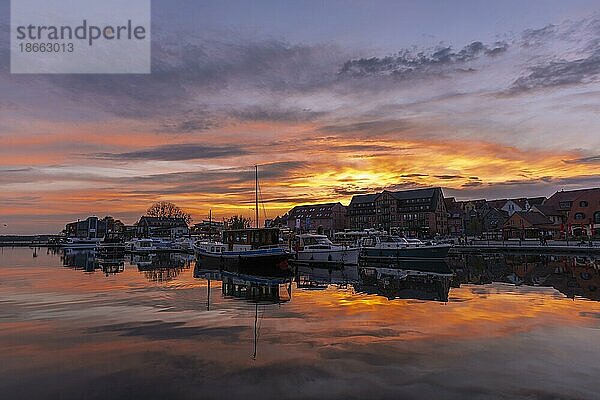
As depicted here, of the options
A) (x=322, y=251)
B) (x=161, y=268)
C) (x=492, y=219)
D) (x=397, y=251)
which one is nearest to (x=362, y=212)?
(x=492, y=219)

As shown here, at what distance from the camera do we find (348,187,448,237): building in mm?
118188

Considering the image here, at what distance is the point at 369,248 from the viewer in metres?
56.4

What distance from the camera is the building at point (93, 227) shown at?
522 feet

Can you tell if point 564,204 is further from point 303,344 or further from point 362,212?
point 303,344

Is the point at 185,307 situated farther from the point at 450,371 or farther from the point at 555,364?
the point at 555,364

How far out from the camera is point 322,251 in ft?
172

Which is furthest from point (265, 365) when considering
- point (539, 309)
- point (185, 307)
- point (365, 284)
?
point (365, 284)

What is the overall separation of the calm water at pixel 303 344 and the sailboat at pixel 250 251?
13917mm

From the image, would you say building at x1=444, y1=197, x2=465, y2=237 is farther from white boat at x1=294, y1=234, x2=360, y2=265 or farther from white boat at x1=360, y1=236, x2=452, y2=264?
white boat at x1=294, y1=234, x2=360, y2=265

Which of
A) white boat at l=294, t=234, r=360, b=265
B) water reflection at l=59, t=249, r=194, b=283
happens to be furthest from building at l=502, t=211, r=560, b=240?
water reflection at l=59, t=249, r=194, b=283

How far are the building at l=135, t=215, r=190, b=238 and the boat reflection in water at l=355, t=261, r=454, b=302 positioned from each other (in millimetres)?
109820

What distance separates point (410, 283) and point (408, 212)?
91435 millimetres

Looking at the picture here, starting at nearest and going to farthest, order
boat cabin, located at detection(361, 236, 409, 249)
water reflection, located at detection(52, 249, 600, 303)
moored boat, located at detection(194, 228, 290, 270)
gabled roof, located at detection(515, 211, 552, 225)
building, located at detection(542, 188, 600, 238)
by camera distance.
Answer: water reflection, located at detection(52, 249, 600, 303), moored boat, located at detection(194, 228, 290, 270), boat cabin, located at detection(361, 236, 409, 249), building, located at detection(542, 188, 600, 238), gabled roof, located at detection(515, 211, 552, 225)

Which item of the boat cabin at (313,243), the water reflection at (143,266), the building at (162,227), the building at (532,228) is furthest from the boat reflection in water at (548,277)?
the building at (162,227)
